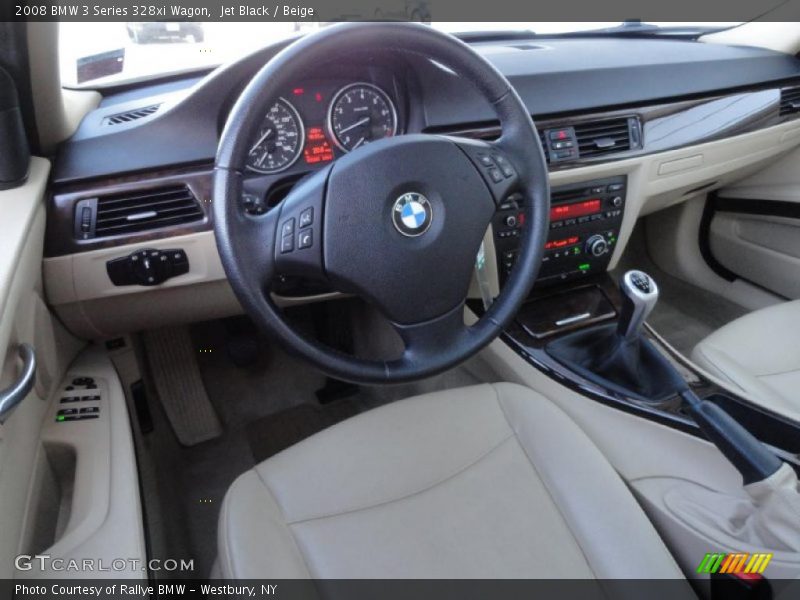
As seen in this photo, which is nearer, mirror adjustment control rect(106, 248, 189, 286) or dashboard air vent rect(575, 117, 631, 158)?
mirror adjustment control rect(106, 248, 189, 286)

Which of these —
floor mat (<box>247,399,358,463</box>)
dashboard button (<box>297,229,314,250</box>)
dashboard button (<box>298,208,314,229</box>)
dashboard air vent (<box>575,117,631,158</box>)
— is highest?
dashboard air vent (<box>575,117,631,158</box>)

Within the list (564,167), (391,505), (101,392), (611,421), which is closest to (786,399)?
(611,421)

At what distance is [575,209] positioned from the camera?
55.6 inches

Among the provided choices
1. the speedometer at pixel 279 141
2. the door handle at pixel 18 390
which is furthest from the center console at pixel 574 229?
the door handle at pixel 18 390

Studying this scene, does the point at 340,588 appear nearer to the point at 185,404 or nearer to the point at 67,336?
the point at 67,336

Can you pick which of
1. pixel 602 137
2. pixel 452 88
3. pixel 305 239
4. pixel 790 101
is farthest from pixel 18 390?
pixel 790 101

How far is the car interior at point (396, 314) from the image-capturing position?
86cm

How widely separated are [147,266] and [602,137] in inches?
41.5

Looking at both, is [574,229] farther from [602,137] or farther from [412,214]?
[412,214]

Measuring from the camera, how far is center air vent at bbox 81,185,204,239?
1107mm

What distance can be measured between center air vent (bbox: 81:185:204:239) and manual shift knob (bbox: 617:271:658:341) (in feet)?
2.82

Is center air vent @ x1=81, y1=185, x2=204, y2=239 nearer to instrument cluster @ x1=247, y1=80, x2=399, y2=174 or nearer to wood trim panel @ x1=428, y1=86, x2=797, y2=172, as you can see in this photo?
instrument cluster @ x1=247, y1=80, x2=399, y2=174

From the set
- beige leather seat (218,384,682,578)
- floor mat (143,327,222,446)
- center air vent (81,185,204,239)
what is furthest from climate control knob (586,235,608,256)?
floor mat (143,327,222,446)

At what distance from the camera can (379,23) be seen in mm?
852
